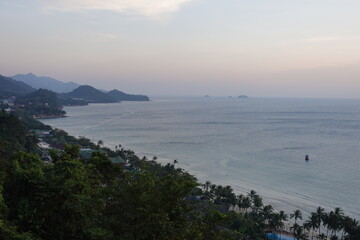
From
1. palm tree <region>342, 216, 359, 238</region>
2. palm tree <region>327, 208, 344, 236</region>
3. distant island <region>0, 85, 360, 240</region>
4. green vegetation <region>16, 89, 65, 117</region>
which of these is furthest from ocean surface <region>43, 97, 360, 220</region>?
green vegetation <region>16, 89, 65, 117</region>

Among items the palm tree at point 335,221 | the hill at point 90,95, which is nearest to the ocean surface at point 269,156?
the palm tree at point 335,221

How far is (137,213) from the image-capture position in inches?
203

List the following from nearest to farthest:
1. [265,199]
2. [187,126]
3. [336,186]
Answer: [265,199] → [336,186] → [187,126]

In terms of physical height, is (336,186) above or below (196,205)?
below

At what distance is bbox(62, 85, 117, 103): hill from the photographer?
566ft

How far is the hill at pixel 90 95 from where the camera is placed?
172375 mm

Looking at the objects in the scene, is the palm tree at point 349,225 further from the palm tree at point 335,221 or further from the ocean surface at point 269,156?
the ocean surface at point 269,156

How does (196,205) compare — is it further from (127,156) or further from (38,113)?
(38,113)

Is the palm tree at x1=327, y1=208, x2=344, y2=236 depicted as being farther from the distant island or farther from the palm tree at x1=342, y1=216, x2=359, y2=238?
the distant island

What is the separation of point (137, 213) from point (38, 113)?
98.4 meters

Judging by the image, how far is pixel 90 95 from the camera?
18100cm

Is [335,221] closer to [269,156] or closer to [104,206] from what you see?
[104,206]

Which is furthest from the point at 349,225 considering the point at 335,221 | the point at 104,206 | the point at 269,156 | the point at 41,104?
the point at 41,104

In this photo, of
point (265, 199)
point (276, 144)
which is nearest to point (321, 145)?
point (276, 144)
